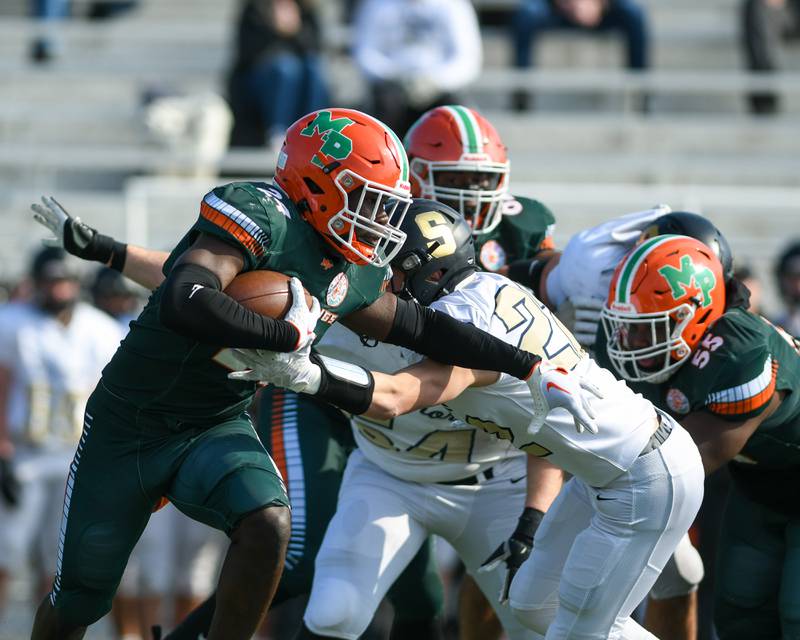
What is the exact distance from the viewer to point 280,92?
10297 millimetres

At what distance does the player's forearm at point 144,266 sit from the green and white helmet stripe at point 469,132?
4.31 feet

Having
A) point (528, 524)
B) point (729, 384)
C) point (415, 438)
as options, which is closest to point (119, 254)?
point (415, 438)

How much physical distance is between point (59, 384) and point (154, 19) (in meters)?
6.18

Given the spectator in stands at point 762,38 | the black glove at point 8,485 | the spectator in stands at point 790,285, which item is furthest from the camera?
the spectator in stands at point 762,38

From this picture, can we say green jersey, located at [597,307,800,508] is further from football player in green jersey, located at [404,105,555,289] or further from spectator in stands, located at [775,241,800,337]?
spectator in stands, located at [775,241,800,337]

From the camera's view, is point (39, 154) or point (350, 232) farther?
point (39, 154)

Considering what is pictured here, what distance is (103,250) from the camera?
5000mm

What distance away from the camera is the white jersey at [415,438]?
197 inches

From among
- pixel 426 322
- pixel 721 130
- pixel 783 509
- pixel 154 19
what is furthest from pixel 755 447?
pixel 154 19

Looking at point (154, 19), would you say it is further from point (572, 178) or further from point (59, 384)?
point (59, 384)

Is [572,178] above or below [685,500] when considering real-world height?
below

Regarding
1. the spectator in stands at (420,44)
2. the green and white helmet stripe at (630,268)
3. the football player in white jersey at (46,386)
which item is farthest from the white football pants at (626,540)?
the spectator in stands at (420,44)

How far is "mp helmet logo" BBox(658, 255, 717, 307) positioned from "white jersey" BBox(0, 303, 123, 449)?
383cm

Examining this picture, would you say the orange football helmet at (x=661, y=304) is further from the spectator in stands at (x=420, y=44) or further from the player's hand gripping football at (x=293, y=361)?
the spectator in stands at (x=420, y=44)
